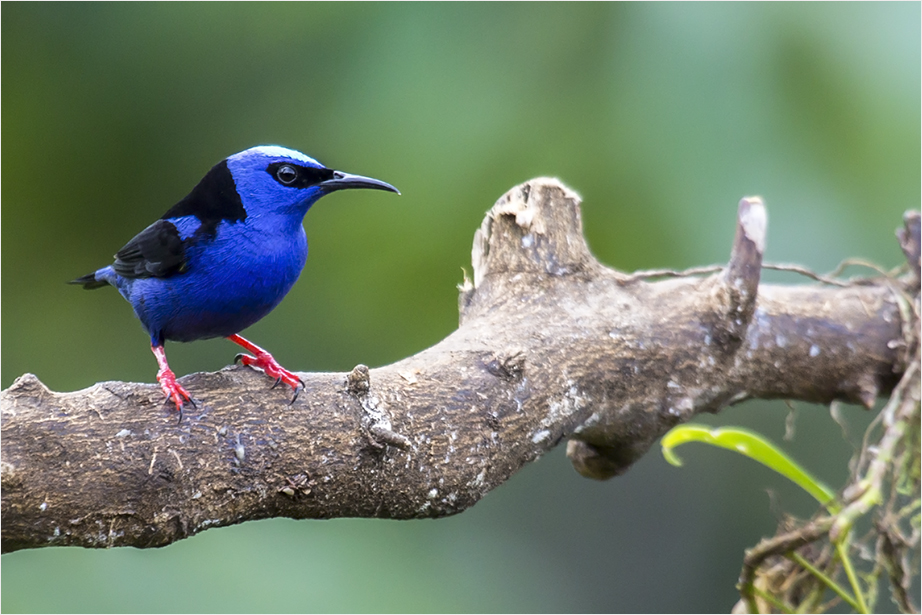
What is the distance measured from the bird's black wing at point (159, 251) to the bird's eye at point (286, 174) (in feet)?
1.05

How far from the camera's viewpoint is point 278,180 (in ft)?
8.21

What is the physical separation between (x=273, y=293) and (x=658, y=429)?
4.23ft

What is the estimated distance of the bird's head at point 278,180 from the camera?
97.4 inches

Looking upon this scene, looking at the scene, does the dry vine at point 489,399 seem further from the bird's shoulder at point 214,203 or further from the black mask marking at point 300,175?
the black mask marking at point 300,175

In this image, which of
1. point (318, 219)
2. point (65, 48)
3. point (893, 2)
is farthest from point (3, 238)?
point (893, 2)

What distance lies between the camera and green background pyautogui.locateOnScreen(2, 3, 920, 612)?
14.6 ft

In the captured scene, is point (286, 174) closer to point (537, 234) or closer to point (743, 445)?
point (537, 234)

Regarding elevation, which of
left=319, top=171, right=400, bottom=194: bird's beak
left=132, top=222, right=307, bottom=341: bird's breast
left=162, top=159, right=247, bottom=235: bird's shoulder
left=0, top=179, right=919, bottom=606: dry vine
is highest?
left=319, top=171, right=400, bottom=194: bird's beak

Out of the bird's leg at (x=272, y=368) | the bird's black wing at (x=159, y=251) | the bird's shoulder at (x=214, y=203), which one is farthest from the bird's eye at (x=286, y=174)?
the bird's leg at (x=272, y=368)

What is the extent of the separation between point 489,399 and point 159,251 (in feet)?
3.24

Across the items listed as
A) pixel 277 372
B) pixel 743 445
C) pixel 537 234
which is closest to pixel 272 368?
pixel 277 372

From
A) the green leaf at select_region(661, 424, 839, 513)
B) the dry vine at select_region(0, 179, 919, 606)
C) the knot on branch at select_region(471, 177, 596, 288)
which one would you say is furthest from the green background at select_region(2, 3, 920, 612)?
the green leaf at select_region(661, 424, 839, 513)

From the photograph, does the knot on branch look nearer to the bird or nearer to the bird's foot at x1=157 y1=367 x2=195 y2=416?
the bird

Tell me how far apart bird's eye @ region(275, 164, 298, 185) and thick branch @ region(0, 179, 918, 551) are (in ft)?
1.98
